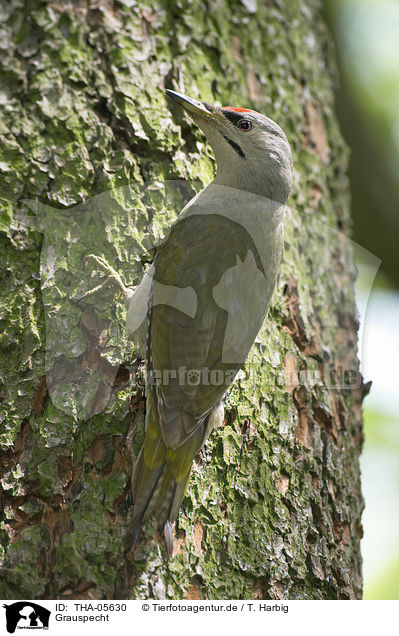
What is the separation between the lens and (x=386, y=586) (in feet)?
10.0

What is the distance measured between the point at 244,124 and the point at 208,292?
937mm

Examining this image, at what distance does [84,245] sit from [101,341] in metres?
0.45

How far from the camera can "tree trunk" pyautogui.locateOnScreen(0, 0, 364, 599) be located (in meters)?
2.13

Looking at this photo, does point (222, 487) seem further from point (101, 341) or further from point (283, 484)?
point (101, 341)

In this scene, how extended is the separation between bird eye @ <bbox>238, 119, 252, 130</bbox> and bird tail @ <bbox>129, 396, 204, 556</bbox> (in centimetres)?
147

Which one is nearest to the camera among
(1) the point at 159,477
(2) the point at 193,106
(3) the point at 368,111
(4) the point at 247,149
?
(1) the point at 159,477

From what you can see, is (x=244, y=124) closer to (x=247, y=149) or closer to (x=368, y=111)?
(x=247, y=149)

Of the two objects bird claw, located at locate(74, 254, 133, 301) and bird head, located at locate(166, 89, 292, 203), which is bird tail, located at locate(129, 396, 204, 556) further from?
bird head, located at locate(166, 89, 292, 203)

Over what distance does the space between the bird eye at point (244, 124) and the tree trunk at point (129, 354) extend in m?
0.23

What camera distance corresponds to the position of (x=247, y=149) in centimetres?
290
